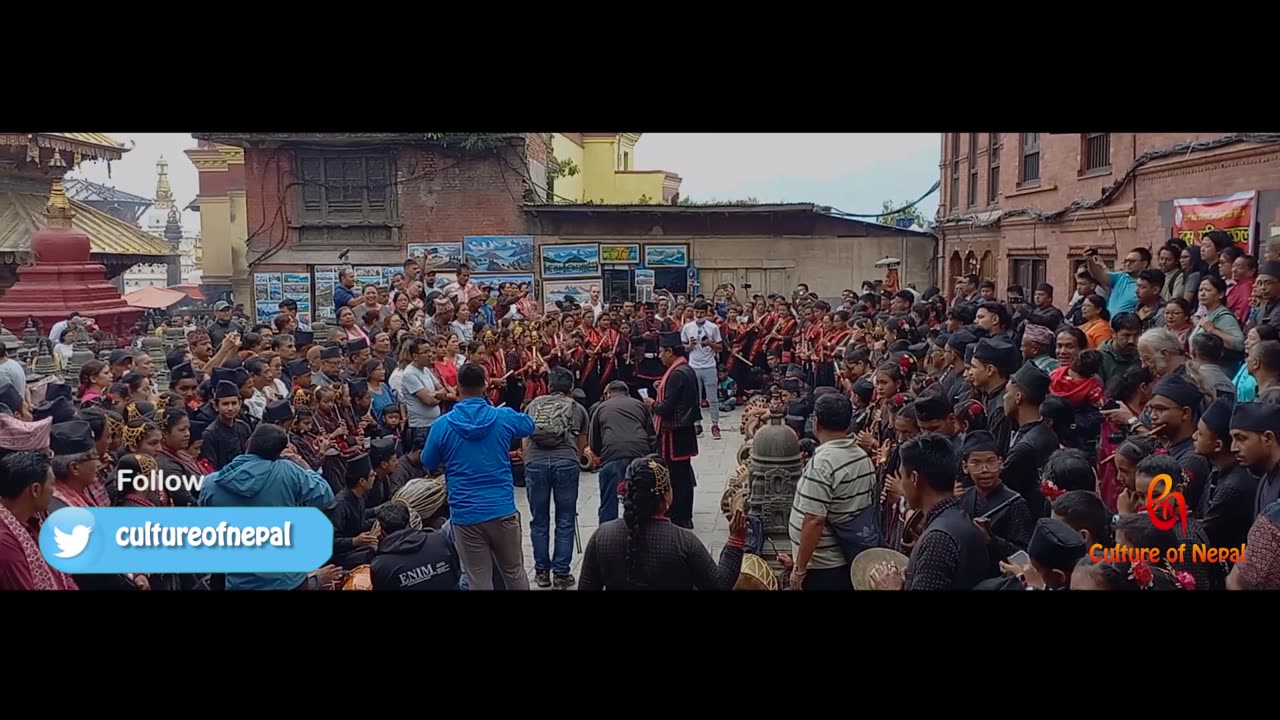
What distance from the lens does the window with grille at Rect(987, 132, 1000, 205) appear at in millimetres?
14922

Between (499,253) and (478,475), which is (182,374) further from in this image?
(499,253)

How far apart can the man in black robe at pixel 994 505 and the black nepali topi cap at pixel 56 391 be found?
5.52 m

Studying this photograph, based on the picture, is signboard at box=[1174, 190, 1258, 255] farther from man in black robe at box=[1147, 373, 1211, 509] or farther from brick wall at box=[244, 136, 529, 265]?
brick wall at box=[244, 136, 529, 265]

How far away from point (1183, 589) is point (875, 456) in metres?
1.98

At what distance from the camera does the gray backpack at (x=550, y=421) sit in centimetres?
651

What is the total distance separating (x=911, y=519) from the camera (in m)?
4.89

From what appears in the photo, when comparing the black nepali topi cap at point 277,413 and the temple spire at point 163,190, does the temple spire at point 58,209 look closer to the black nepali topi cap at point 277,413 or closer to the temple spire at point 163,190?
the temple spire at point 163,190

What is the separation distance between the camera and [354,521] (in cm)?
533

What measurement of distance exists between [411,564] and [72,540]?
1724mm

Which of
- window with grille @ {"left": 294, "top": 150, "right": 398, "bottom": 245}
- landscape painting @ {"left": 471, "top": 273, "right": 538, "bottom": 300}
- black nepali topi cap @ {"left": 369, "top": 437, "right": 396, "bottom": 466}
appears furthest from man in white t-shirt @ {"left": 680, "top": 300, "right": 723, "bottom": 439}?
black nepali topi cap @ {"left": 369, "top": 437, "right": 396, "bottom": 466}

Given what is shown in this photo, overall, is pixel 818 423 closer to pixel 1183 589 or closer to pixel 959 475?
pixel 959 475

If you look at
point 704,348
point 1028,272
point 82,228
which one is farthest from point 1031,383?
point 82,228

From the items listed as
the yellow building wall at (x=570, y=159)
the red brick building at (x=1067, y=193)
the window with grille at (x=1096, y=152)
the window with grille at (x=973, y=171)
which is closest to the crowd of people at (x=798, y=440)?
the red brick building at (x=1067, y=193)
